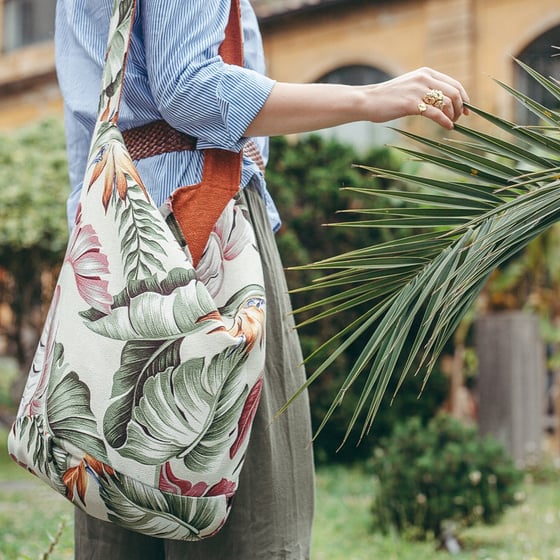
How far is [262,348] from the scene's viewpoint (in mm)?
1468

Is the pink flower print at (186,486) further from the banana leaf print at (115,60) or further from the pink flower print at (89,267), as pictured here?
the banana leaf print at (115,60)

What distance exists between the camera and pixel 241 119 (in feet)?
5.02

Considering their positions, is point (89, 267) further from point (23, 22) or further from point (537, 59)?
point (23, 22)

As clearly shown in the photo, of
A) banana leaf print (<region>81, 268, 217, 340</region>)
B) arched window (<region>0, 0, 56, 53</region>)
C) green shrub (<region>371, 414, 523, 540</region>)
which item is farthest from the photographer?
arched window (<region>0, 0, 56, 53</region>)

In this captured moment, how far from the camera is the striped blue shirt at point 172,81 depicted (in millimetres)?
1525

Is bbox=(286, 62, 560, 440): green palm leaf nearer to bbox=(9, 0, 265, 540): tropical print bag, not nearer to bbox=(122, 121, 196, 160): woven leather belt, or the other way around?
bbox=(9, 0, 265, 540): tropical print bag

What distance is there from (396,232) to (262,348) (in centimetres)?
590

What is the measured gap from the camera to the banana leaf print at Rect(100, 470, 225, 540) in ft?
4.58

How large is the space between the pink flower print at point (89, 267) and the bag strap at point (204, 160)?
154 mm

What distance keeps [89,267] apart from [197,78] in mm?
337

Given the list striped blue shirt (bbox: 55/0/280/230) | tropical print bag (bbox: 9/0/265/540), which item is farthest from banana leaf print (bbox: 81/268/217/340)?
striped blue shirt (bbox: 55/0/280/230)

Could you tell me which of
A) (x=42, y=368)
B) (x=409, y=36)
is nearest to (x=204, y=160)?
(x=42, y=368)

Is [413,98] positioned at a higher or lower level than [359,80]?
lower

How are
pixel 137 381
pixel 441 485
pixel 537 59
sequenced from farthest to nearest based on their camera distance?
pixel 537 59 → pixel 441 485 → pixel 137 381
